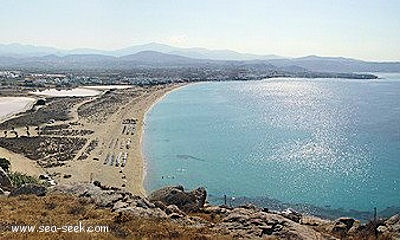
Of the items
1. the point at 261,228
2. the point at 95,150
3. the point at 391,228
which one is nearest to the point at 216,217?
the point at 261,228

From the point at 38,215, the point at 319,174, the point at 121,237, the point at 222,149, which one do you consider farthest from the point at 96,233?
the point at 222,149

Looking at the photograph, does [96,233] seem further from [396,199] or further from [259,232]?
[396,199]

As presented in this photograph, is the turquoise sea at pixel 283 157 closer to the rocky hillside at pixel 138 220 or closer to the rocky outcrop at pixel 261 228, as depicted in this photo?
the rocky hillside at pixel 138 220

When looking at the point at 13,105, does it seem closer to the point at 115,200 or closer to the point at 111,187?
the point at 111,187

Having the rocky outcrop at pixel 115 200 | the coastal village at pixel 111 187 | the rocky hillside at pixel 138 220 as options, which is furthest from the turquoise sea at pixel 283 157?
the rocky outcrop at pixel 115 200

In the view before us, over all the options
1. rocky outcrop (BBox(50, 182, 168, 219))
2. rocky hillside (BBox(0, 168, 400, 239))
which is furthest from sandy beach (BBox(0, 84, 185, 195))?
rocky hillside (BBox(0, 168, 400, 239))
